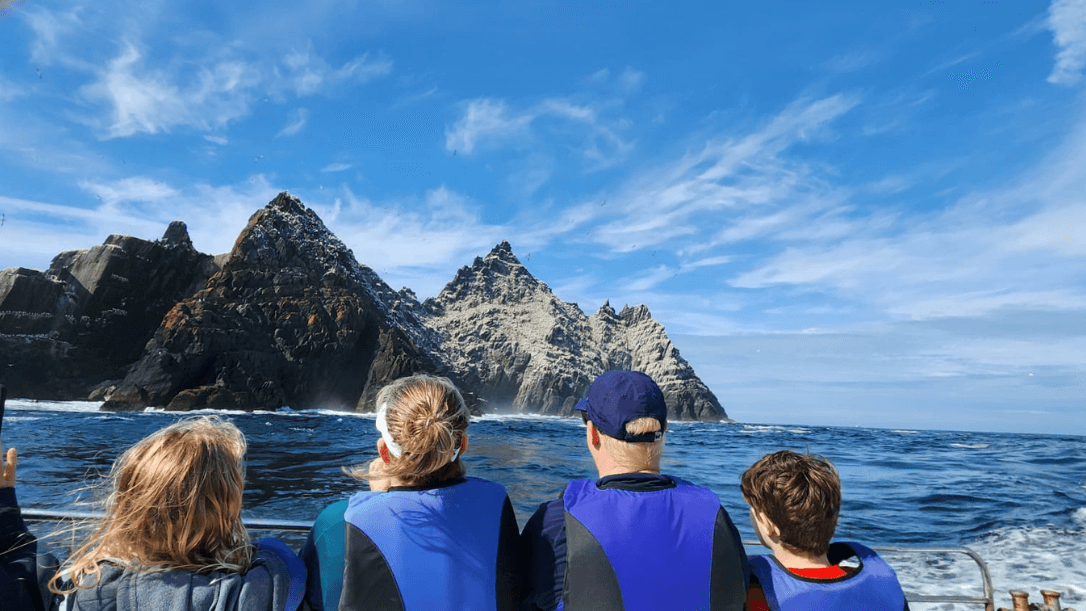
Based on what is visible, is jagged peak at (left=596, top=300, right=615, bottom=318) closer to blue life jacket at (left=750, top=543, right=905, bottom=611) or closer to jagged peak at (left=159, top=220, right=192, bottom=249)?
jagged peak at (left=159, top=220, right=192, bottom=249)

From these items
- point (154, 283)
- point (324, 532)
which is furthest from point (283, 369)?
point (324, 532)

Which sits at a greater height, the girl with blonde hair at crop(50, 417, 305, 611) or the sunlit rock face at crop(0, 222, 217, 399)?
the sunlit rock face at crop(0, 222, 217, 399)

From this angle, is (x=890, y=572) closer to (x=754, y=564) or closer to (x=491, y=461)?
(x=754, y=564)

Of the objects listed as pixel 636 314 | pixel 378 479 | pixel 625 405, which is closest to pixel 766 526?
pixel 625 405

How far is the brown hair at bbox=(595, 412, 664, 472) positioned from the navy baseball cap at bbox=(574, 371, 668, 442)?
0.01 meters

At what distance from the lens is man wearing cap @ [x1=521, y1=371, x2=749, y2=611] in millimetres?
2031

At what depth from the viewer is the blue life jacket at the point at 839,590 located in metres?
2.11

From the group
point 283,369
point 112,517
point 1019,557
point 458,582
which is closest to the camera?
point 112,517

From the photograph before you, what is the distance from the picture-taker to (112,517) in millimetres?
1609

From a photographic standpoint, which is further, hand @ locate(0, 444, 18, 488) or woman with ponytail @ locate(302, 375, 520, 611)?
woman with ponytail @ locate(302, 375, 520, 611)

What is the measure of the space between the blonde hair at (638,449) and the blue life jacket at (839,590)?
504mm

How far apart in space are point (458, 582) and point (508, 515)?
0.86ft

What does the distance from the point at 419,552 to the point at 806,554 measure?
1335mm

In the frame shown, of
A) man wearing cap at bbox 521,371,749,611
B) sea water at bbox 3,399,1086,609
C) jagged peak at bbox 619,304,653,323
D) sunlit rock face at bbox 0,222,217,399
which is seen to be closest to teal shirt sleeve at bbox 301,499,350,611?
man wearing cap at bbox 521,371,749,611
